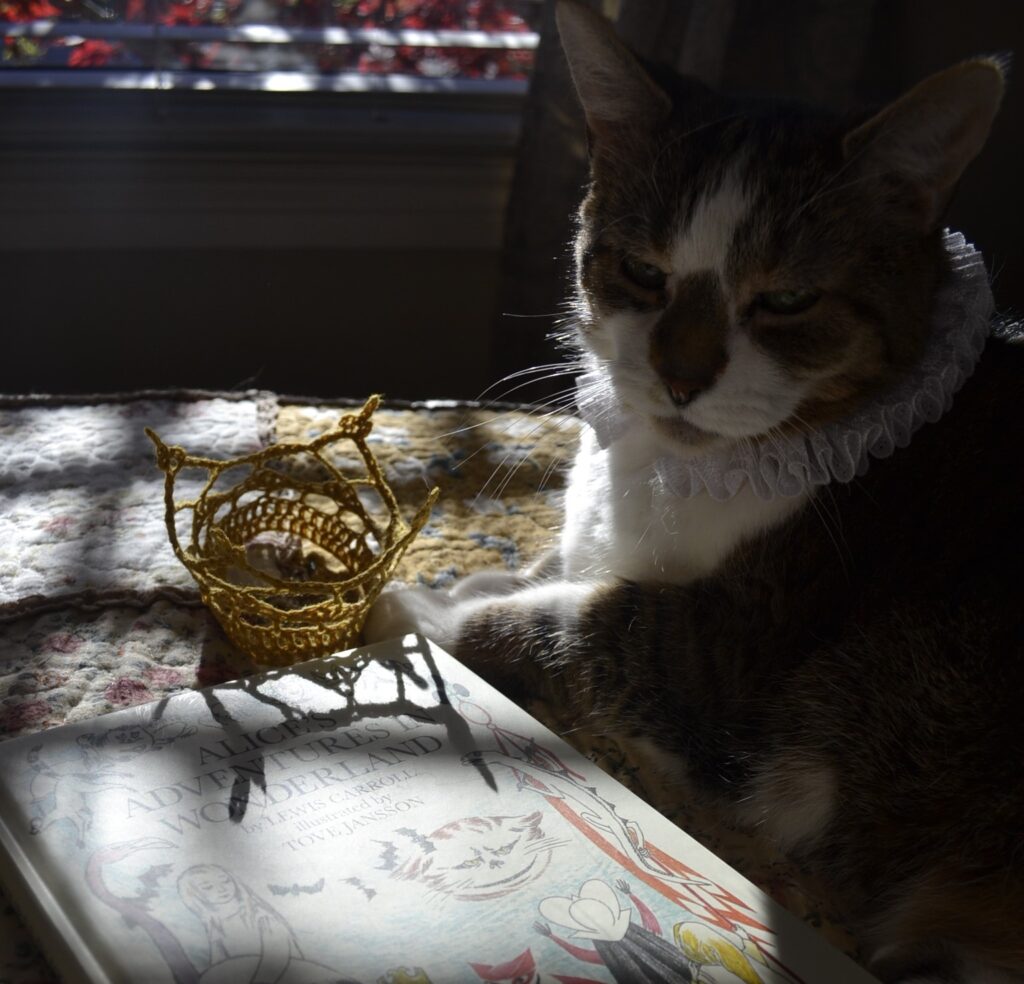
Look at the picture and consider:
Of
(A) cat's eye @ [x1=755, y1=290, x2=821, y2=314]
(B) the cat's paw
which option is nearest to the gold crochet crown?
(B) the cat's paw

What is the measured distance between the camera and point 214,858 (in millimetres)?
652

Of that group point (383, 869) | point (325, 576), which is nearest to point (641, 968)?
point (383, 869)

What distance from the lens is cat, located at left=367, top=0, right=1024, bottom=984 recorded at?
Result: 0.79 m

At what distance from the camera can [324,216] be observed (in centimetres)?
206

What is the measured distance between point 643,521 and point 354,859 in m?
0.44

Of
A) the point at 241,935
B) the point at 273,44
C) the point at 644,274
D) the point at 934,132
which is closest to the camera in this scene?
the point at 241,935

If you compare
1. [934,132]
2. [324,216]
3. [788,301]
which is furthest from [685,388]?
[324,216]

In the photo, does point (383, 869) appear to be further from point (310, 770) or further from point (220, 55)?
point (220, 55)

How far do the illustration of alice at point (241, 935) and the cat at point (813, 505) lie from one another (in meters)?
0.36

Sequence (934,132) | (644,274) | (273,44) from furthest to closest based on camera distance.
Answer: (273,44)
(644,274)
(934,132)

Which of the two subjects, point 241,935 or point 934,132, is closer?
point 241,935

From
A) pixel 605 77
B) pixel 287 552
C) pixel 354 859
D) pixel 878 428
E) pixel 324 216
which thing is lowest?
pixel 324 216

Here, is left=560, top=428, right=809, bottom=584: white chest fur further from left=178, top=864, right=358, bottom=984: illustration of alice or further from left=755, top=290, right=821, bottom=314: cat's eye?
left=178, top=864, right=358, bottom=984: illustration of alice

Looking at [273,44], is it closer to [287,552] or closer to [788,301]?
[287,552]
